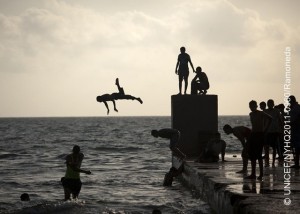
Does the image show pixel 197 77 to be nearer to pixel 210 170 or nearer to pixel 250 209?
pixel 210 170

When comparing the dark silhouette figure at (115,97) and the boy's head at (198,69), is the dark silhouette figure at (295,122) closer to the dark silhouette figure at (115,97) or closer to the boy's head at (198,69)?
the dark silhouette figure at (115,97)

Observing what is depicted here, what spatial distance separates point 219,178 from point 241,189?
211cm

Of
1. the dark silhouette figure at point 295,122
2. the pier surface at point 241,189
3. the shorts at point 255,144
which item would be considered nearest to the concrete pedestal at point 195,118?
the pier surface at point 241,189

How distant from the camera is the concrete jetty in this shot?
9.15 metres

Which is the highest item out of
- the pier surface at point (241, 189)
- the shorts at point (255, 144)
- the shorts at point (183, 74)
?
the shorts at point (183, 74)

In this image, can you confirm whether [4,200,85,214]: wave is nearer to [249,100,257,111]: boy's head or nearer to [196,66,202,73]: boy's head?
[249,100,257,111]: boy's head

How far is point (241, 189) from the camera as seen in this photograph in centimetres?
1059

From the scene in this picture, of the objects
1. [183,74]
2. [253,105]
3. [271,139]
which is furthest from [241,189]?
[183,74]

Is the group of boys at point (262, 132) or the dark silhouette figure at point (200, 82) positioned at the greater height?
the dark silhouette figure at point (200, 82)

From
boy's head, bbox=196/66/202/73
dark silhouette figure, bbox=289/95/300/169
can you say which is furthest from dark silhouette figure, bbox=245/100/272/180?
boy's head, bbox=196/66/202/73

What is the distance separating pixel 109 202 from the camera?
16062 mm

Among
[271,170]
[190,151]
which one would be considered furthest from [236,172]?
[190,151]

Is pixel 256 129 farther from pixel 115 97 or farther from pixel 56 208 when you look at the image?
pixel 56 208

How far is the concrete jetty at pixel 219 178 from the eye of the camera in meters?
9.15
